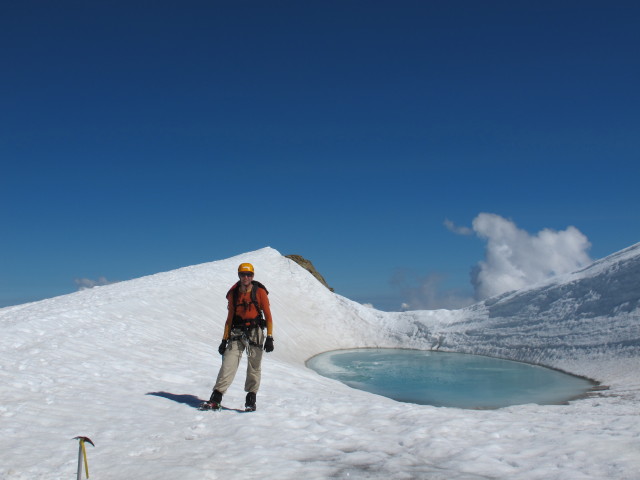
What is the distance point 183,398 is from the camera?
499 inches

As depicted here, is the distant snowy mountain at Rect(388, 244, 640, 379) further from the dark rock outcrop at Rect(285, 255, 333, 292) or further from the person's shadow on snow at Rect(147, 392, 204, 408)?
the person's shadow on snow at Rect(147, 392, 204, 408)

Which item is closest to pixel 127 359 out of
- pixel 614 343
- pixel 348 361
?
pixel 348 361

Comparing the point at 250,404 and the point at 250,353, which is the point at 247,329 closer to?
the point at 250,353

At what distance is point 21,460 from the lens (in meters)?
8.17

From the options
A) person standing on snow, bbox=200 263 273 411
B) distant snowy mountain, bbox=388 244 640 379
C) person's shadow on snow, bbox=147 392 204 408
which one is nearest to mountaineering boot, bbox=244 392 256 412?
person standing on snow, bbox=200 263 273 411

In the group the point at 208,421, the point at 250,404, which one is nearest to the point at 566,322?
the point at 250,404

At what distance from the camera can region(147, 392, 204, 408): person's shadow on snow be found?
39.8ft

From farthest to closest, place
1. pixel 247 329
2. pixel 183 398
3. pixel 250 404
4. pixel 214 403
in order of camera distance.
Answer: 1. pixel 183 398
2. pixel 247 329
3. pixel 250 404
4. pixel 214 403

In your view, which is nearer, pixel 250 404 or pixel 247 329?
pixel 250 404

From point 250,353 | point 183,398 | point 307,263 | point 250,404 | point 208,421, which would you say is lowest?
point 208,421

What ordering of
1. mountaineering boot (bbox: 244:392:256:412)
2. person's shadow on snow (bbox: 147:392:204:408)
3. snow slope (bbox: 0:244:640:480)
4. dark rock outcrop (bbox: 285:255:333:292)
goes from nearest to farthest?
snow slope (bbox: 0:244:640:480) < mountaineering boot (bbox: 244:392:256:412) < person's shadow on snow (bbox: 147:392:204:408) < dark rock outcrop (bbox: 285:255:333:292)

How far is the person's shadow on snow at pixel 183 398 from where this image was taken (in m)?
12.1

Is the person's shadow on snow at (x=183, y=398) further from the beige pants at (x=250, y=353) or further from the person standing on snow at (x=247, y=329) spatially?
the beige pants at (x=250, y=353)

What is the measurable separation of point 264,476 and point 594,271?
35.8m
